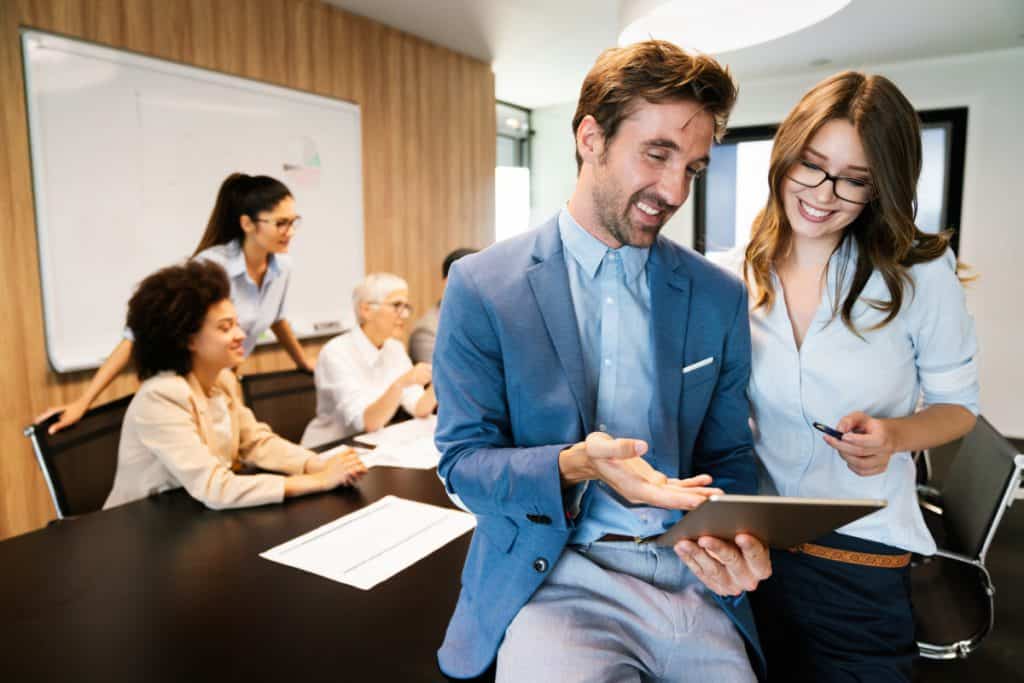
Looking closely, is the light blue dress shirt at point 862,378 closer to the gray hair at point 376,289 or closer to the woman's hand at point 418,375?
the woman's hand at point 418,375

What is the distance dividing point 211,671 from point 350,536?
538 mm

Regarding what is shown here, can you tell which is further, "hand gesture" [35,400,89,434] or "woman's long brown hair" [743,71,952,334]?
"hand gesture" [35,400,89,434]

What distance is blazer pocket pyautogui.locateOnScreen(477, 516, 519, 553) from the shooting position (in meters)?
1.13

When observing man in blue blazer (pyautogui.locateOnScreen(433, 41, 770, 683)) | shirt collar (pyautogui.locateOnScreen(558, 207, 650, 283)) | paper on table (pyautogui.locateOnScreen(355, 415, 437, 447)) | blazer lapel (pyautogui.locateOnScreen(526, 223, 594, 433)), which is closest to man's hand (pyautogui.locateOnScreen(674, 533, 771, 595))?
man in blue blazer (pyautogui.locateOnScreen(433, 41, 770, 683))

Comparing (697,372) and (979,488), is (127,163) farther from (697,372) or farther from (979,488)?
(979,488)

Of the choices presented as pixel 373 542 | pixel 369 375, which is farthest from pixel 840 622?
pixel 369 375

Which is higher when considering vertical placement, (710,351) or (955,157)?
(955,157)

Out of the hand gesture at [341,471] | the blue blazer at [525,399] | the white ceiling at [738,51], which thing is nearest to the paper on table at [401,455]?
the hand gesture at [341,471]

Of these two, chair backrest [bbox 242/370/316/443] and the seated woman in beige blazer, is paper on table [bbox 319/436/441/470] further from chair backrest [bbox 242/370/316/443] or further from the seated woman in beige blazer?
chair backrest [bbox 242/370/316/443]

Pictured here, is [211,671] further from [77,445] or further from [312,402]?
[312,402]

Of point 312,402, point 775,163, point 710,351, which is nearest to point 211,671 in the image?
point 710,351

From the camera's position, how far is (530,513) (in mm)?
1078

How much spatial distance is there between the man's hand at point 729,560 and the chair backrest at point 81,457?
5.68 ft

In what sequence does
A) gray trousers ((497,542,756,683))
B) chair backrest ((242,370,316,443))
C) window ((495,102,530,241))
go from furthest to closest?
window ((495,102,530,241))
chair backrest ((242,370,316,443))
gray trousers ((497,542,756,683))
